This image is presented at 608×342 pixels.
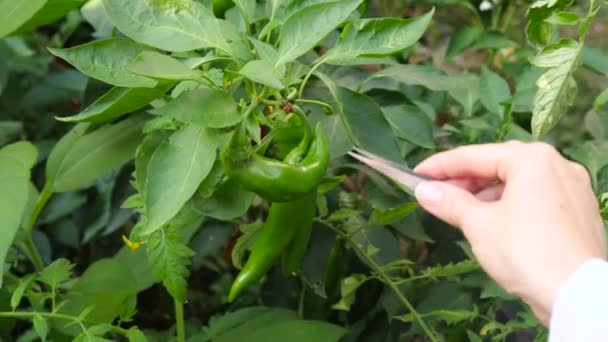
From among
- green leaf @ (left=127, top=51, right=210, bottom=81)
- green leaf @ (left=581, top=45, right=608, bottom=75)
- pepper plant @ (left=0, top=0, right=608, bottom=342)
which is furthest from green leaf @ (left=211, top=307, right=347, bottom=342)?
green leaf @ (left=581, top=45, right=608, bottom=75)

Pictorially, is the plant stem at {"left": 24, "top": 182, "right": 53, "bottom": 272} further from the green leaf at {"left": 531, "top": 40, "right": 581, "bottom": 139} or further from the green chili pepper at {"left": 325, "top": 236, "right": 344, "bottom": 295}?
the green leaf at {"left": 531, "top": 40, "right": 581, "bottom": 139}

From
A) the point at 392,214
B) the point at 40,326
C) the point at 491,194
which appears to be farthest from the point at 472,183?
the point at 40,326

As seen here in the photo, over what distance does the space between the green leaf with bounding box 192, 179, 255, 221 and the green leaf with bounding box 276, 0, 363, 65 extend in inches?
6.4

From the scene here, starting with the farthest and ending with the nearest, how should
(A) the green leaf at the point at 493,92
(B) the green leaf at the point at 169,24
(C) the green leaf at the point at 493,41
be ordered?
(C) the green leaf at the point at 493,41 < (A) the green leaf at the point at 493,92 < (B) the green leaf at the point at 169,24

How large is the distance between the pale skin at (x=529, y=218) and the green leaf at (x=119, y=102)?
29cm

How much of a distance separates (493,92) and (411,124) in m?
0.29

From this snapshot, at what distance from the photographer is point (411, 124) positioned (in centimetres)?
108

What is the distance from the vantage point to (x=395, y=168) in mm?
817

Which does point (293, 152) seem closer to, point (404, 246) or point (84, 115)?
point (84, 115)

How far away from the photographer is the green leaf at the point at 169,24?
82 cm

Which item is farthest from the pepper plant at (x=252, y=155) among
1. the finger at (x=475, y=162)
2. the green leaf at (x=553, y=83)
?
the finger at (x=475, y=162)

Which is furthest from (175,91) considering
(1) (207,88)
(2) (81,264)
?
(2) (81,264)

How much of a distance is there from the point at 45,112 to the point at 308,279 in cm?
85

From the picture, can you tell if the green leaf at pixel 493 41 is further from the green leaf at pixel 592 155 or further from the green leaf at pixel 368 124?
the green leaf at pixel 368 124
